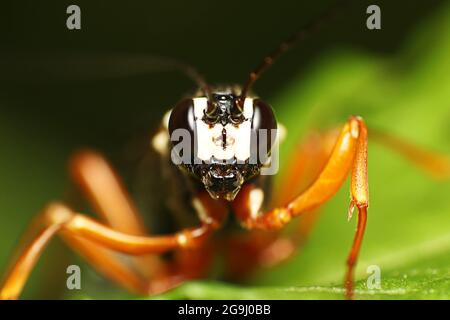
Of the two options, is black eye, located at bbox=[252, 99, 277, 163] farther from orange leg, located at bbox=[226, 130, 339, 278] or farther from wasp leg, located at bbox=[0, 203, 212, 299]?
orange leg, located at bbox=[226, 130, 339, 278]

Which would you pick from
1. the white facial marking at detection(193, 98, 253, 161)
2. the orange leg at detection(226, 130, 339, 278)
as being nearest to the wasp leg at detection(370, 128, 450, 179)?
the orange leg at detection(226, 130, 339, 278)

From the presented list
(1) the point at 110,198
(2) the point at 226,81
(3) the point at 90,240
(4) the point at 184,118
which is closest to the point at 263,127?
(4) the point at 184,118

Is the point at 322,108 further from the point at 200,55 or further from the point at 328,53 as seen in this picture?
the point at 200,55

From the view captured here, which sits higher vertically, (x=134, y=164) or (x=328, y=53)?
(x=328, y=53)

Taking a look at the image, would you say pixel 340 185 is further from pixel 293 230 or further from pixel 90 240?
pixel 293 230

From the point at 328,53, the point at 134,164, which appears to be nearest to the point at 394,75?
the point at 328,53

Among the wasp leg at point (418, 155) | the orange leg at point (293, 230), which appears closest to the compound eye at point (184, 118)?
the orange leg at point (293, 230)
